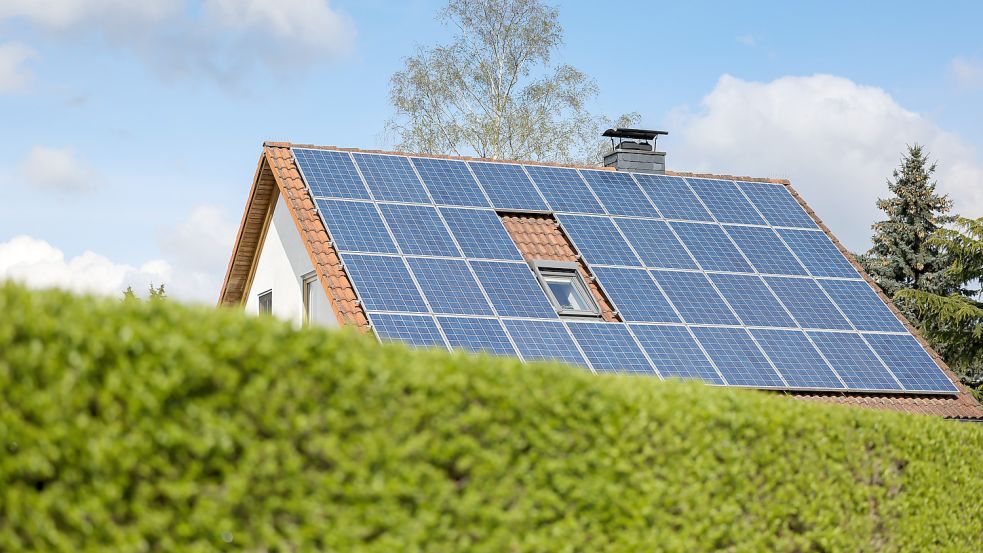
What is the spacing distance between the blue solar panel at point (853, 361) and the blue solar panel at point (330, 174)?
26.4 feet

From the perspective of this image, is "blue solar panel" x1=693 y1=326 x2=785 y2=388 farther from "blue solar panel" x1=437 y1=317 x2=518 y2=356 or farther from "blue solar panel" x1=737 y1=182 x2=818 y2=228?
"blue solar panel" x1=737 y1=182 x2=818 y2=228

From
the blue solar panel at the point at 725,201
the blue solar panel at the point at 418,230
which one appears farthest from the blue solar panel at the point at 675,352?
the blue solar panel at the point at 725,201

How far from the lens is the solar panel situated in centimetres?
1981

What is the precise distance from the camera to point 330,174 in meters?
19.2

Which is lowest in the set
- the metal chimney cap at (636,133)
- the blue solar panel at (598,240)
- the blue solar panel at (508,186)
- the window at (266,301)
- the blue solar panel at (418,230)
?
the blue solar panel at (598,240)

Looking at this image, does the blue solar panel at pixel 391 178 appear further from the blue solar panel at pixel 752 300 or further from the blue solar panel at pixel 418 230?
the blue solar panel at pixel 752 300

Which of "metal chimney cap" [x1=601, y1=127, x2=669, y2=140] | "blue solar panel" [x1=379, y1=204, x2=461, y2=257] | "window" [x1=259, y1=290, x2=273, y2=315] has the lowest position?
"blue solar panel" [x1=379, y1=204, x2=461, y2=257]

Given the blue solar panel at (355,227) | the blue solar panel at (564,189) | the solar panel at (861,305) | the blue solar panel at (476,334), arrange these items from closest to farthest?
the blue solar panel at (476,334) → the blue solar panel at (355,227) → the solar panel at (861,305) → the blue solar panel at (564,189)

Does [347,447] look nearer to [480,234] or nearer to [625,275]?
[480,234]

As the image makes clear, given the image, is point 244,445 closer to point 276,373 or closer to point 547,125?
point 276,373

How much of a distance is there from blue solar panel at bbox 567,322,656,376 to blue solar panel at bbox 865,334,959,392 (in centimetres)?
503

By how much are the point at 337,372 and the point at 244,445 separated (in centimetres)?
67

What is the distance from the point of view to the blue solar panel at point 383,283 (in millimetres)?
16078

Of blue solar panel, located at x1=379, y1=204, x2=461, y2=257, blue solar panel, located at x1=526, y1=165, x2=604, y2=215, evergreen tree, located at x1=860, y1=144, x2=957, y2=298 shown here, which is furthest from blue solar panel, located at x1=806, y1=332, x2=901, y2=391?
evergreen tree, located at x1=860, y1=144, x2=957, y2=298
